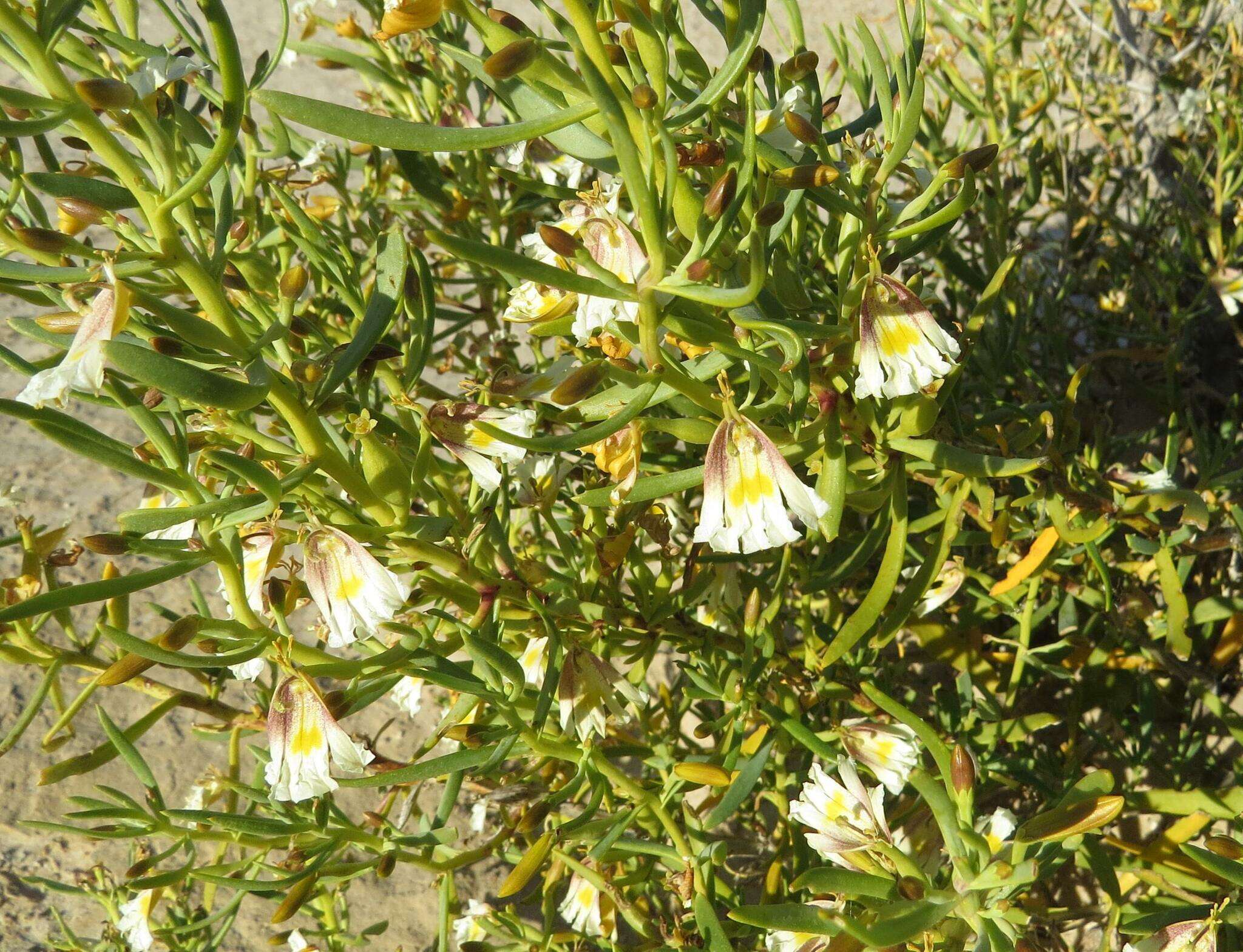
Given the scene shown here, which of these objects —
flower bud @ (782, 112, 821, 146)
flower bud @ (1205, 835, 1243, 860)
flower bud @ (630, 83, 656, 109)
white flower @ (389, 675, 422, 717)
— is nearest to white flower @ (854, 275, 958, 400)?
flower bud @ (782, 112, 821, 146)

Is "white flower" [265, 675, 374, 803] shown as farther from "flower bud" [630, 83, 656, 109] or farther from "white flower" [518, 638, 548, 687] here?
"flower bud" [630, 83, 656, 109]

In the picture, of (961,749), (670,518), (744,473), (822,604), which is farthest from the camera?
(822,604)

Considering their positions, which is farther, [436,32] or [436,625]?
[436,32]

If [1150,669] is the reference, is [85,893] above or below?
below

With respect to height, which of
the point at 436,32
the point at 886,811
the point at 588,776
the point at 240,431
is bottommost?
the point at 886,811

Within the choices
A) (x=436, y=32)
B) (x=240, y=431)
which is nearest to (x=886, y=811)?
(x=240, y=431)

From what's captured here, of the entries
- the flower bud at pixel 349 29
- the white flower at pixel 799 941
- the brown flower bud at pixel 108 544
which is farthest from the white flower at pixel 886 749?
the flower bud at pixel 349 29

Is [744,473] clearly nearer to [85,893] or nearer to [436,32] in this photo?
[436,32]

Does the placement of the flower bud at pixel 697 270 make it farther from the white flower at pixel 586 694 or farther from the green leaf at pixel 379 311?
the white flower at pixel 586 694
